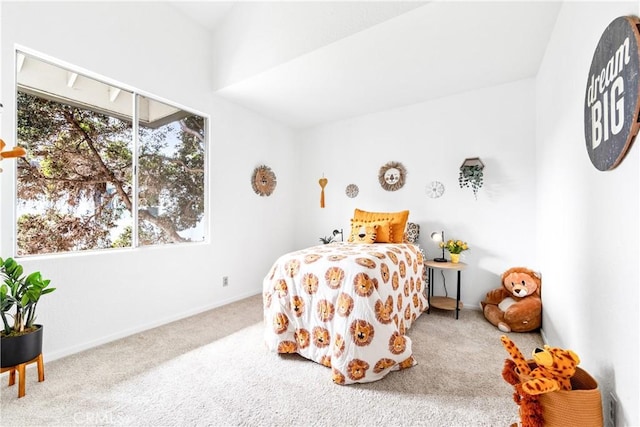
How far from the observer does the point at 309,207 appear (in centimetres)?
445

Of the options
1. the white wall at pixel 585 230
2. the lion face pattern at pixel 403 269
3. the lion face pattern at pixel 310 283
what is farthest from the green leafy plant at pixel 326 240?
the white wall at pixel 585 230

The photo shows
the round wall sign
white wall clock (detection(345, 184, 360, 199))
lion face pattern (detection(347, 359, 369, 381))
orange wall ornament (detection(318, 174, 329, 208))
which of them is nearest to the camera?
the round wall sign

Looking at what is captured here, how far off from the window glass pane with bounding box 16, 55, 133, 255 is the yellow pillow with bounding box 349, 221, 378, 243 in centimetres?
225

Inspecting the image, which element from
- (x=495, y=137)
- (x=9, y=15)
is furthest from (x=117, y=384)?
(x=495, y=137)

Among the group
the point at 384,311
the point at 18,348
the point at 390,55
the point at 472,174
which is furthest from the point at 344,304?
the point at 472,174

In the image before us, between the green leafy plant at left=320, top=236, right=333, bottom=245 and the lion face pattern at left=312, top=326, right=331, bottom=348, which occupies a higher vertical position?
the green leafy plant at left=320, top=236, right=333, bottom=245

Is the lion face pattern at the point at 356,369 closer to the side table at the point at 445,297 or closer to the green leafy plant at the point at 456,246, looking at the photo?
the side table at the point at 445,297

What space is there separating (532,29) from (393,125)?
1727 mm

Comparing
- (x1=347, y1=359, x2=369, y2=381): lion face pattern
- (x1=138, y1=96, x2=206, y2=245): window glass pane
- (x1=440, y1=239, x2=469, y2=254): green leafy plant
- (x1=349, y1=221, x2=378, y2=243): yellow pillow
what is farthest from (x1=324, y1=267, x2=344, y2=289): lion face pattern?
(x1=138, y1=96, x2=206, y2=245): window glass pane

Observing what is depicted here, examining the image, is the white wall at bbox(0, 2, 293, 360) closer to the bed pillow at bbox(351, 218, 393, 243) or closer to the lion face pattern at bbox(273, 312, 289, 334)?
the lion face pattern at bbox(273, 312, 289, 334)

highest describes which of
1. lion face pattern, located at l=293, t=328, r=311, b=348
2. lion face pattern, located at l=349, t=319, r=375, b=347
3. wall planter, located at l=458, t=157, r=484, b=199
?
wall planter, located at l=458, t=157, r=484, b=199

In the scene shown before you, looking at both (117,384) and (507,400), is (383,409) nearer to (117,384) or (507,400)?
(507,400)

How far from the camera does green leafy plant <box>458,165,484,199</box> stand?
3.10 meters

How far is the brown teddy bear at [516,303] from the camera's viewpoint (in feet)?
8.23
